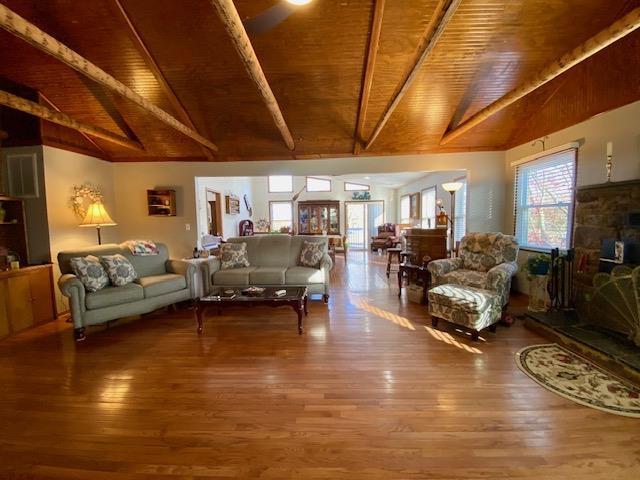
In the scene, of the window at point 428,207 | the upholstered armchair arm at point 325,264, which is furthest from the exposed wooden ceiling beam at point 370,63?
the window at point 428,207

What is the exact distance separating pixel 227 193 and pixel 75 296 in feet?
18.8

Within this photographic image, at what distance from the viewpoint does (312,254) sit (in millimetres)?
4395

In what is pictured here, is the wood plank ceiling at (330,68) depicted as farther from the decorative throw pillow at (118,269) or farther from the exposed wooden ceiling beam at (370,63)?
the decorative throw pillow at (118,269)

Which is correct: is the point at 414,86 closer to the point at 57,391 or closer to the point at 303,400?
the point at 303,400

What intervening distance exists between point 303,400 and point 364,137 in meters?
4.18

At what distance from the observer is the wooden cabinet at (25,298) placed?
3.16 metres

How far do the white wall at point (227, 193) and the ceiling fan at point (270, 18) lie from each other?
3.50 m

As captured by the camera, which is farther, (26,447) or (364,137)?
(364,137)

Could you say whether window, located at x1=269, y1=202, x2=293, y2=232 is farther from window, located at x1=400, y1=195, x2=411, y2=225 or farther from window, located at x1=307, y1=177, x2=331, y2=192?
window, located at x1=400, y1=195, x2=411, y2=225

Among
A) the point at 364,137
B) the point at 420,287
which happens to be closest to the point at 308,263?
the point at 420,287

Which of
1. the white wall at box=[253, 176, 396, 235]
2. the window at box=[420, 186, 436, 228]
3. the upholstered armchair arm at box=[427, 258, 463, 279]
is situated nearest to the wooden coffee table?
the upholstered armchair arm at box=[427, 258, 463, 279]

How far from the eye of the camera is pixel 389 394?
2.02m

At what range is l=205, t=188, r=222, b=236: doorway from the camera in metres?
7.45

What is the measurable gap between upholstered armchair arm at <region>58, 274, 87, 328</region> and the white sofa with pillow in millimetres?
1451
